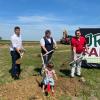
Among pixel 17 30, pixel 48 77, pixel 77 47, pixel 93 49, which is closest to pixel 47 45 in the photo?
pixel 77 47

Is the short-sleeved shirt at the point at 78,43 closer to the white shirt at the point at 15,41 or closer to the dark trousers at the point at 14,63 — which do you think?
the white shirt at the point at 15,41

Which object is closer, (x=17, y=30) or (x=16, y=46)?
(x=17, y=30)

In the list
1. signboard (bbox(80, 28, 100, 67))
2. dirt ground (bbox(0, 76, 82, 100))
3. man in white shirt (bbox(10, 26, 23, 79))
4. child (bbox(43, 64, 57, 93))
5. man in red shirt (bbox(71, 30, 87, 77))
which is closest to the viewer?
dirt ground (bbox(0, 76, 82, 100))

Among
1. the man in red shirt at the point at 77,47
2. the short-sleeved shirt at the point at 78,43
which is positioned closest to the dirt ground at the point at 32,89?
the man in red shirt at the point at 77,47

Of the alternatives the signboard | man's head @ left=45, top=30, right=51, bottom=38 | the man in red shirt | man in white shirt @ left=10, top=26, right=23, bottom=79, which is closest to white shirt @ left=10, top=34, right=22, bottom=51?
man in white shirt @ left=10, top=26, right=23, bottom=79

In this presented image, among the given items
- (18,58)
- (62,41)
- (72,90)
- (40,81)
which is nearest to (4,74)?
(18,58)

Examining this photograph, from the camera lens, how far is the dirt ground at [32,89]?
12461 millimetres

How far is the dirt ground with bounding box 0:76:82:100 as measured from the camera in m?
12.5

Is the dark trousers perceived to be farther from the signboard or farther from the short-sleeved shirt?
the signboard

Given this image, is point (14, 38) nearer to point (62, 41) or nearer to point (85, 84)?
point (85, 84)

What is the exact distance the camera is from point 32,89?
42.4 feet

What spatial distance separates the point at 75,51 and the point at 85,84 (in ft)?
4.75

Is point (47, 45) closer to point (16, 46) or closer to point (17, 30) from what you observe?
point (16, 46)

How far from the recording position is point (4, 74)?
1628cm
